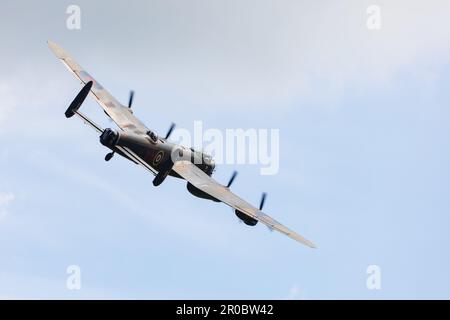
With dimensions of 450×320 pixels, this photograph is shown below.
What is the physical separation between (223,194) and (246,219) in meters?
3.05

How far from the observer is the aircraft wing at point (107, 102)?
6769 cm

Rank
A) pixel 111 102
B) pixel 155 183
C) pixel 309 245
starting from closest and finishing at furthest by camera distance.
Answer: pixel 309 245 < pixel 155 183 < pixel 111 102

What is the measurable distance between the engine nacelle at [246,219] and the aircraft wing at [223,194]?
0.24m

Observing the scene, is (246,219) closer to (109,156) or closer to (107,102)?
(109,156)

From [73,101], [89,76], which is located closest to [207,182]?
[73,101]

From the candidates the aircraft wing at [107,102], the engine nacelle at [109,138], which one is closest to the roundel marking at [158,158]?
the aircraft wing at [107,102]

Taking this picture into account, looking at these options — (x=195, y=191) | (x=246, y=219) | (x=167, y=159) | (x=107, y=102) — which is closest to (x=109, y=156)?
(x=167, y=159)

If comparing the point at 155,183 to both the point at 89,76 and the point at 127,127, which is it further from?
the point at 89,76

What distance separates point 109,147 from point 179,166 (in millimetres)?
6795

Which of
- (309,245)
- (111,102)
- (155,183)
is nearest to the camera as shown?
(309,245)

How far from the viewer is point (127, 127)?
219 feet

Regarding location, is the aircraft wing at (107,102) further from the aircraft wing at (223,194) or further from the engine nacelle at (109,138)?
the aircraft wing at (223,194)

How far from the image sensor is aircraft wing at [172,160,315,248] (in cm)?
6122

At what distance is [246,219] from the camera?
204 feet
